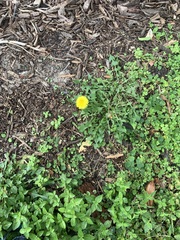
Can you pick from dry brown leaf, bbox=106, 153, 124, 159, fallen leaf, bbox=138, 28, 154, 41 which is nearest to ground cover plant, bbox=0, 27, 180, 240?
dry brown leaf, bbox=106, 153, 124, 159

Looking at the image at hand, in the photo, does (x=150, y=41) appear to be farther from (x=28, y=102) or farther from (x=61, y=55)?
(x=28, y=102)

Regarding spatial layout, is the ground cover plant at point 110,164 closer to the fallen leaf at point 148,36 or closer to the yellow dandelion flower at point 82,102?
the yellow dandelion flower at point 82,102

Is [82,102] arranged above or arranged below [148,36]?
below

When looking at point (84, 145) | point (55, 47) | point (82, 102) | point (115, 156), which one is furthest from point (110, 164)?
point (55, 47)

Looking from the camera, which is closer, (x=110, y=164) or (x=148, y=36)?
(x=110, y=164)

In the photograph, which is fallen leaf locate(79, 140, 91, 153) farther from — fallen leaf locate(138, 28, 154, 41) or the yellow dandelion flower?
fallen leaf locate(138, 28, 154, 41)

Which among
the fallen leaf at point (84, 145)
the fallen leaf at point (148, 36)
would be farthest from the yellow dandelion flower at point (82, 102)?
the fallen leaf at point (148, 36)

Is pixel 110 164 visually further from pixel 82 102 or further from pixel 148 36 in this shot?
pixel 148 36
